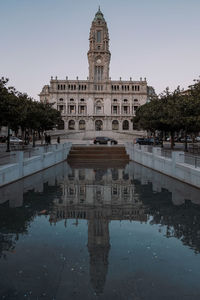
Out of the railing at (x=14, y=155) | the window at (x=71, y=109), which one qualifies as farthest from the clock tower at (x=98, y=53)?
Answer: the railing at (x=14, y=155)

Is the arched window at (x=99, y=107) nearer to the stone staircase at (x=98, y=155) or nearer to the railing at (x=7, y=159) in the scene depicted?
the stone staircase at (x=98, y=155)

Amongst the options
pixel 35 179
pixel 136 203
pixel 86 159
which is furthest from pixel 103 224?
pixel 86 159

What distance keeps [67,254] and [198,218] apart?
14.9 feet

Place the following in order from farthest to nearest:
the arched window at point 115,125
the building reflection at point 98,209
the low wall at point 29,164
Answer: the arched window at point 115,125
the low wall at point 29,164
the building reflection at point 98,209

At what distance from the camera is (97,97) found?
100250 mm

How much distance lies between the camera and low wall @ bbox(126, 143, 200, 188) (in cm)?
1335

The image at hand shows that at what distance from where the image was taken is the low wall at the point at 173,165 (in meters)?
13.4

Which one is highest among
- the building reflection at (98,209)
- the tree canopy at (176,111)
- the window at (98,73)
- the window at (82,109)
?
the window at (98,73)

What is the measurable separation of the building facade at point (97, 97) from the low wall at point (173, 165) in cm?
7462

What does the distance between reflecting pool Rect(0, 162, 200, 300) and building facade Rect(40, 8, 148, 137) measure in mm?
88705

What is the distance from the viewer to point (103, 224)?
7859 mm

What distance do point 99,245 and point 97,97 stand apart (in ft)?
317

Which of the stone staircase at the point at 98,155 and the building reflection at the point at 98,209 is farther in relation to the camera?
the stone staircase at the point at 98,155

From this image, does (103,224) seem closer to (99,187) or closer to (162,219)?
(162,219)
